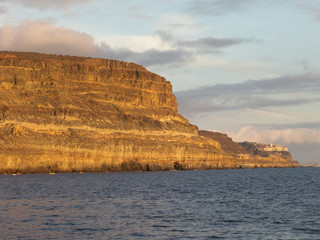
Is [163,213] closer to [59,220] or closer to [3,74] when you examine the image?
[59,220]

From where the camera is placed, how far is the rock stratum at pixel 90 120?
399ft

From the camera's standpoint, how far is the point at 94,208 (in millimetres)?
42719

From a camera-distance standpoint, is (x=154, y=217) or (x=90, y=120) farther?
Answer: (x=90, y=120)

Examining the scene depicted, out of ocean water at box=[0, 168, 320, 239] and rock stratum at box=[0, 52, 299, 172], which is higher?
rock stratum at box=[0, 52, 299, 172]

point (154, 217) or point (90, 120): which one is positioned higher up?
point (90, 120)

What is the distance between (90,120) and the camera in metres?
139

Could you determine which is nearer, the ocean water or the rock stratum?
Result: the ocean water

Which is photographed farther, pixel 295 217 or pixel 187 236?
pixel 295 217

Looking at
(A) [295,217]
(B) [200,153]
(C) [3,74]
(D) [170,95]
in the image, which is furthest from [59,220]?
(D) [170,95]

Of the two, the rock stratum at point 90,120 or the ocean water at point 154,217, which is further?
the rock stratum at point 90,120

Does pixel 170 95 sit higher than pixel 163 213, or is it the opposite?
pixel 170 95

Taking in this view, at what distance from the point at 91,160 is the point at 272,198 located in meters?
81.4

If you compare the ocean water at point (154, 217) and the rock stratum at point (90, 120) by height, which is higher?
the rock stratum at point (90, 120)

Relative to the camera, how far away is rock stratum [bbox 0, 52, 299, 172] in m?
122
